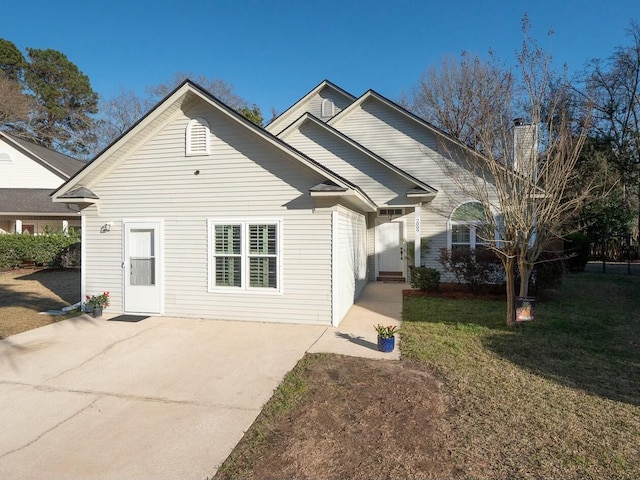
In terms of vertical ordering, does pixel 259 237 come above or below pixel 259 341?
above

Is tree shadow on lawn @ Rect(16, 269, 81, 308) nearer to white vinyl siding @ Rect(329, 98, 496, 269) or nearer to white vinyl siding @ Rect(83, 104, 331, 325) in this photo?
white vinyl siding @ Rect(83, 104, 331, 325)

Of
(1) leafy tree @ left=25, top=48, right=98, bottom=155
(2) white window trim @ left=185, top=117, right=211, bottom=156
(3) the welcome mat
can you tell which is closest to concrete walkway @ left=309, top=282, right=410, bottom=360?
(3) the welcome mat

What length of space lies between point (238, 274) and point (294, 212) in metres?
1.87

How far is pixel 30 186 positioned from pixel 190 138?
20931mm

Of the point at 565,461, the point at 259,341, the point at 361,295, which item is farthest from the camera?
the point at 361,295

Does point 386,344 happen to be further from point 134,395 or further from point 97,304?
point 97,304

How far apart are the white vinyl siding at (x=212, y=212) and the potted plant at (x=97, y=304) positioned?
0.19 metres

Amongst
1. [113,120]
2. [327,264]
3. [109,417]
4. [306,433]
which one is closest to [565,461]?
[306,433]

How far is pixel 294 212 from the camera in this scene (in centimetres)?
766

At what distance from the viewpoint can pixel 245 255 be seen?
7.87 metres

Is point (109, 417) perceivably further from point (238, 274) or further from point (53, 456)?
point (238, 274)

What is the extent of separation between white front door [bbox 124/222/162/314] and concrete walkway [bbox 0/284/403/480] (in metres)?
0.64

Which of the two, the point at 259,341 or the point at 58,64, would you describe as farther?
the point at 58,64

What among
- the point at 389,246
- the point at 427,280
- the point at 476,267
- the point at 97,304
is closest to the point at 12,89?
the point at 97,304
